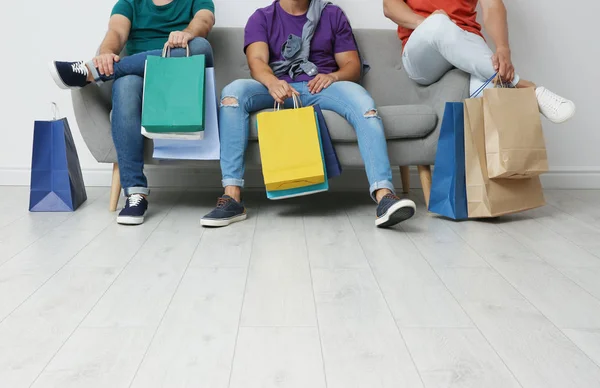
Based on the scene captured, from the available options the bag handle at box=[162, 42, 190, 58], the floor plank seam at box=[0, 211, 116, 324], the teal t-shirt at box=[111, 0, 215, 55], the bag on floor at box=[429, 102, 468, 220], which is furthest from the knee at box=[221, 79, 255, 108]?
the bag on floor at box=[429, 102, 468, 220]

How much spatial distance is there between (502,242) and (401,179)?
3.51ft

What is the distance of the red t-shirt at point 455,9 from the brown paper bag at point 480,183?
0.56m

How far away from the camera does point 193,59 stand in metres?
2.39

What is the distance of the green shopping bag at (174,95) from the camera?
231 cm

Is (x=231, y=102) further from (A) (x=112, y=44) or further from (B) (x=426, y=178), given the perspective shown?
(B) (x=426, y=178)

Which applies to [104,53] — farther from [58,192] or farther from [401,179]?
[401,179]

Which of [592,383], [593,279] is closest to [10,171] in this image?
[593,279]

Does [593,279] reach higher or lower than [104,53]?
lower

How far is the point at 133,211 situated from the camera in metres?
2.36

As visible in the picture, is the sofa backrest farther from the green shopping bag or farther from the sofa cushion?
the green shopping bag

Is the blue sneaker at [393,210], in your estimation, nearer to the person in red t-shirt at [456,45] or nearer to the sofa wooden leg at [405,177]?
the person in red t-shirt at [456,45]

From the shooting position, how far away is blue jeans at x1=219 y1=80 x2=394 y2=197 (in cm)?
235

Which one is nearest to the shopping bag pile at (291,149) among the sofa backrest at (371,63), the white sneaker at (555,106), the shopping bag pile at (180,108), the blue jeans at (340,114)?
the blue jeans at (340,114)

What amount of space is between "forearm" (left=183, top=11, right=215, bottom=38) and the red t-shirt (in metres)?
0.82
